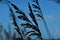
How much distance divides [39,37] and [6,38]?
164 cm

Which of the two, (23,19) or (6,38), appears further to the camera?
(6,38)

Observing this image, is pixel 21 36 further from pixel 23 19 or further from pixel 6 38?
pixel 6 38

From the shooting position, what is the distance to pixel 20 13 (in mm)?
2762

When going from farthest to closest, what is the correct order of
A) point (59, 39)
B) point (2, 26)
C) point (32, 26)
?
point (2, 26)
point (59, 39)
point (32, 26)

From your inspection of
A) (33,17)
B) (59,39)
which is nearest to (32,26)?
(33,17)

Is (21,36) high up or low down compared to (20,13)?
down

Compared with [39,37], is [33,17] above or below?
above

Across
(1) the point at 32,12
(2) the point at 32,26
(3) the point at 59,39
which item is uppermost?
(1) the point at 32,12

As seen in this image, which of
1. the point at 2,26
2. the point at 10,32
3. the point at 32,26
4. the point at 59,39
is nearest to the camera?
the point at 32,26

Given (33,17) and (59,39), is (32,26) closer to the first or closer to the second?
(33,17)

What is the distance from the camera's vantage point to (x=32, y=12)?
2730 mm

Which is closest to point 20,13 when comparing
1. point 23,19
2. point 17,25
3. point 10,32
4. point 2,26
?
point 23,19

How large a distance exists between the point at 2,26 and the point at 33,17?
1.90 m

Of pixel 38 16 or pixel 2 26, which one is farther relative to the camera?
pixel 2 26
